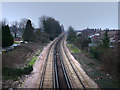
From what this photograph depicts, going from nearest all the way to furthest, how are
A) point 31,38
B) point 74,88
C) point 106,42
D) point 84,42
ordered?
point 74,88 < point 106,42 < point 84,42 < point 31,38

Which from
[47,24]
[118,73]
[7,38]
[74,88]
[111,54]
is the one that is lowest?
[74,88]

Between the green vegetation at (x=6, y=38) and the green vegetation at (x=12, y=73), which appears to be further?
the green vegetation at (x=6, y=38)

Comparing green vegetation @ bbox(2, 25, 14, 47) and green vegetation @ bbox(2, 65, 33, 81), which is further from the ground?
green vegetation @ bbox(2, 25, 14, 47)

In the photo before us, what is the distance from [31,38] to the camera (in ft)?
117

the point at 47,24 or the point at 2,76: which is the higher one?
the point at 47,24

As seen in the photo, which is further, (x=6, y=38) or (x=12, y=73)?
(x=6, y=38)

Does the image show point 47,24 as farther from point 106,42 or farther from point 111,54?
point 111,54

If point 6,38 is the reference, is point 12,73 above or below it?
below

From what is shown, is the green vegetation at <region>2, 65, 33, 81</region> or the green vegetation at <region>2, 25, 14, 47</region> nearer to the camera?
the green vegetation at <region>2, 65, 33, 81</region>

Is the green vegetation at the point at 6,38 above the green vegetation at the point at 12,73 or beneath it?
above

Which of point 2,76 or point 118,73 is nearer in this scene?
point 118,73

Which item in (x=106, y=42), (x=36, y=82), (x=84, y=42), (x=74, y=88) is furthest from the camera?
(x=84, y=42)

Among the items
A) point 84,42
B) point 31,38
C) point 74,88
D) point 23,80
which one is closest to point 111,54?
point 74,88

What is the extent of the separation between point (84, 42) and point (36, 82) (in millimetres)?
19854
